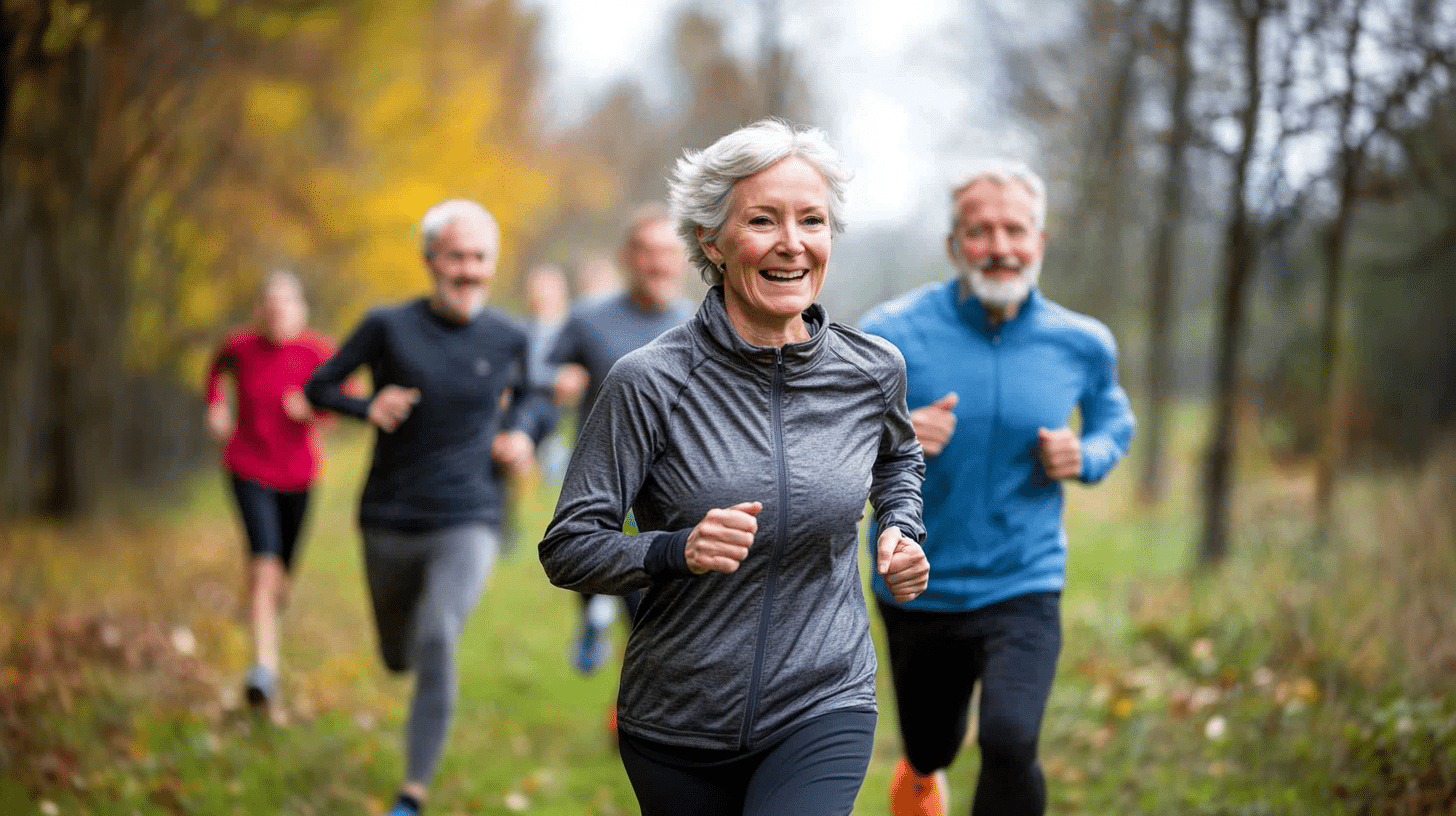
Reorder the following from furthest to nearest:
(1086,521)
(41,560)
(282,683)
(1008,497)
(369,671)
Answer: (1086,521) → (41,560) → (369,671) → (282,683) → (1008,497)

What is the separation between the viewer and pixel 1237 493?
407 inches

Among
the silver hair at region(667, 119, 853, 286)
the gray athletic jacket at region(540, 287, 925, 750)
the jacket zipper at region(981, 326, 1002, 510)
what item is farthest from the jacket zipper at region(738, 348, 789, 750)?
the jacket zipper at region(981, 326, 1002, 510)

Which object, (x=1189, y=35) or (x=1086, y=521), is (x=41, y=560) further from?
(x=1086, y=521)

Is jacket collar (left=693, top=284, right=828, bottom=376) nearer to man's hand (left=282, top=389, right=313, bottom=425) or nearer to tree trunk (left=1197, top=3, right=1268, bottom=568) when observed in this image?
man's hand (left=282, top=389, right=313, bottom=425)

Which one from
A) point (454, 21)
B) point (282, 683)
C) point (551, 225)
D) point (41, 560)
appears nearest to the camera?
point (282, 683)

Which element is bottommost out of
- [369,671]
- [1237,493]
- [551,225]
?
[369,671]

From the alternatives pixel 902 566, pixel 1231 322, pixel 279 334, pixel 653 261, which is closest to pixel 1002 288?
pixel 902 566

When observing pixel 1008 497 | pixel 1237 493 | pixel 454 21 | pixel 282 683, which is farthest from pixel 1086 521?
pixel 454 21

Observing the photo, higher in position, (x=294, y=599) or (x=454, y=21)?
(x=454, y=21)

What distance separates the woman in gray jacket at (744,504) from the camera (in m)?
2.64

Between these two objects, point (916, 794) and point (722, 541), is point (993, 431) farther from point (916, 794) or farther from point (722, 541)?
point (722, 541)

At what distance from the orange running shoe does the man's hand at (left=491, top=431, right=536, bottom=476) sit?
198 cm

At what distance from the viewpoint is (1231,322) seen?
859 cm

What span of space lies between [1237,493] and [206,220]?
10865 millimetres
